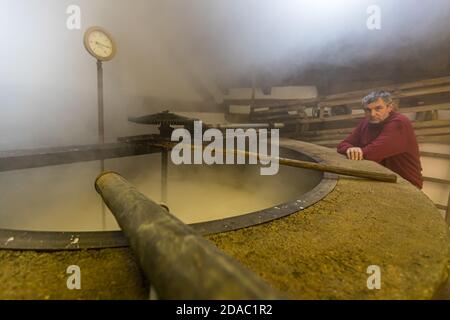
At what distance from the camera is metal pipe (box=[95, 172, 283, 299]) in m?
0.59

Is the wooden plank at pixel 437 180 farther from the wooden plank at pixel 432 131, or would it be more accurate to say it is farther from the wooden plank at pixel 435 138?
the wooden plank at pixel 432 131

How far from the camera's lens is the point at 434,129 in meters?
4.42

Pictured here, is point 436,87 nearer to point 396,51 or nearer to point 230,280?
point 396,51

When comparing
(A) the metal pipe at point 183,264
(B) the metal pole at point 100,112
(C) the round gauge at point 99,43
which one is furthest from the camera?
(B) the metal pole at point 100,112

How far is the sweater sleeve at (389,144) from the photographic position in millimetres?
2941

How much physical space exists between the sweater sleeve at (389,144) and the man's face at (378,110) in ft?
0.65

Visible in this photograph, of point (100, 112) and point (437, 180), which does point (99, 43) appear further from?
point (437, 180)

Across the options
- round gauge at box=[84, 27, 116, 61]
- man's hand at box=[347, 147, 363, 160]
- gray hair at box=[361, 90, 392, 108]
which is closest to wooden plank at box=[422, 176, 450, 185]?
gray hair at box=[361, 90, 392, 108]

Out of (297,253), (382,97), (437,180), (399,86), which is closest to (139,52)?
(382,97)

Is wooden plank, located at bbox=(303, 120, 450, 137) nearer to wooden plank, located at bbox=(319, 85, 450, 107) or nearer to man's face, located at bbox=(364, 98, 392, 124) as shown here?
wooden plank, located at bbox=(319, 85, 450, 107)

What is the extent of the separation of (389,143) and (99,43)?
3728 mm

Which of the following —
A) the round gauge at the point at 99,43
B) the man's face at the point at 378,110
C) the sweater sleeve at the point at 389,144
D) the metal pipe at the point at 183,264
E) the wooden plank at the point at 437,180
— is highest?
the round gauge at the point at 99,43

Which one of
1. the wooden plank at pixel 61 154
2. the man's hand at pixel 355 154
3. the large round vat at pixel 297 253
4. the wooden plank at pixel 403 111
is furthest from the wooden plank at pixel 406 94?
the wooden plank at pixel 61 154

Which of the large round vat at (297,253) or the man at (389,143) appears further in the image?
the man at (389,143)
